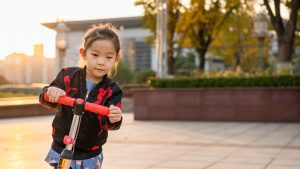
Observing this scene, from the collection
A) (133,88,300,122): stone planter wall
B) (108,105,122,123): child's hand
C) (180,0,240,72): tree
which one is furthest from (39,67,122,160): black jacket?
(180,0,240,72): tree

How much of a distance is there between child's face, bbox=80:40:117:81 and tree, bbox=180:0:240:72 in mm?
20919

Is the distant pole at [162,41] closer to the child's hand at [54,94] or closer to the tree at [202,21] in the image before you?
the tree at [202,21]

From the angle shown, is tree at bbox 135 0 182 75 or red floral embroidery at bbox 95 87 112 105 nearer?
red floral embroidery at bbox 95 87 112 105

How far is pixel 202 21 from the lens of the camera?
2478 centimetres

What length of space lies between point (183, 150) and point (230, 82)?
874 centimetres

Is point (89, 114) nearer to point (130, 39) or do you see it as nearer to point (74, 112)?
point (74, 112)

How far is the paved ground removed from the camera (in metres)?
6.94

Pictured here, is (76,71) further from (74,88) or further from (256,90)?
(256,90)

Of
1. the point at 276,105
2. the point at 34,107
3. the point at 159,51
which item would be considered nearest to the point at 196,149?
the point at 276,105

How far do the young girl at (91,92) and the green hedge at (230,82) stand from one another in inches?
547

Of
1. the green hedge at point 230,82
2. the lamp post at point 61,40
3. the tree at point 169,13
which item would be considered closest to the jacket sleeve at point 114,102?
the green hedge at point 230,82

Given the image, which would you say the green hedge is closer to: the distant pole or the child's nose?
the distant pole

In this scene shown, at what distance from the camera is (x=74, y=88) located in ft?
10.1

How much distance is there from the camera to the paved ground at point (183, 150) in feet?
22.8
